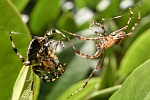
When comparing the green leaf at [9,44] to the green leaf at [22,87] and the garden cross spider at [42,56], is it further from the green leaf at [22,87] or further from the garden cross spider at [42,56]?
the green leaf at [22,87]

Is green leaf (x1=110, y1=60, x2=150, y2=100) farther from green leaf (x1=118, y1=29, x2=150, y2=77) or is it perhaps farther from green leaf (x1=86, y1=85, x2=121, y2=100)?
green leaf (x1=118, y1=29, x2=150, y2=77)

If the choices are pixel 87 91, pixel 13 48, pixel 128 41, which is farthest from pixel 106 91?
pixel 128 41

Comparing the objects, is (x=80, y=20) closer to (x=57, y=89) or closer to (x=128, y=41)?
(x=128, y=41)

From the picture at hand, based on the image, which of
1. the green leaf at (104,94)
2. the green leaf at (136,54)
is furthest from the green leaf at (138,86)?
the green leaf at (136,54)

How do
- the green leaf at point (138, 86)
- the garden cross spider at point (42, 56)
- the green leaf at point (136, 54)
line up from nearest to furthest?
the green leaf at point (138, 86)
the garden cross spider at point (42, 56)
the green leaf at point (136, 54)

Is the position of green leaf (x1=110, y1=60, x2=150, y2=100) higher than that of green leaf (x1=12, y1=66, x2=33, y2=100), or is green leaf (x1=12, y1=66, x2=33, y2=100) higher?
green leaf (x1=12, y1=66, x2=33, y2=100)

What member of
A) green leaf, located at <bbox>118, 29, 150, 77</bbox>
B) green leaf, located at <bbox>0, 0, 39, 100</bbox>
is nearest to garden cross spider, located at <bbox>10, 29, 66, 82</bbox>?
green leaf, located at <bbox>0, 0, 39, 100</bbox>
